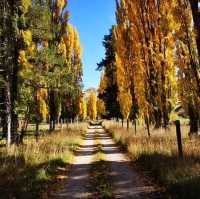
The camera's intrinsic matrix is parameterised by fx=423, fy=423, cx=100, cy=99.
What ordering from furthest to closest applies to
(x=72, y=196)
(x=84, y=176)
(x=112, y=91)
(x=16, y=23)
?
(x=112, y=91) < (x=16, y=23) < (x=84, y=176) < (x=72, y=196)

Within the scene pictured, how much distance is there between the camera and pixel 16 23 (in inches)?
810

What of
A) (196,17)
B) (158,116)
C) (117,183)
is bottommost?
(117,183)

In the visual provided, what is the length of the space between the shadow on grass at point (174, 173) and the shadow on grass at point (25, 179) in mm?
3110

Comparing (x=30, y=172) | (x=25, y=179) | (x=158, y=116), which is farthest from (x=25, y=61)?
(x=25, y=179)

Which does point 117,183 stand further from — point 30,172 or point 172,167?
point 30,172

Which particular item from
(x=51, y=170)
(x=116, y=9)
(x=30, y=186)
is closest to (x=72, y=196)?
(x=30, y=186)

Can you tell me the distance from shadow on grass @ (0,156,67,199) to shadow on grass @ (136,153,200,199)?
311cm

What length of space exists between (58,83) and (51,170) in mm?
9846

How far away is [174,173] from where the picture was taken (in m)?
11.0

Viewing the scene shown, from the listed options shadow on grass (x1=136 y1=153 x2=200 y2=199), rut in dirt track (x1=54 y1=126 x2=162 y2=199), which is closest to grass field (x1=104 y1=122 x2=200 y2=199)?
shadow on grass (x1=136 y1=153 x2=200 y2=199)

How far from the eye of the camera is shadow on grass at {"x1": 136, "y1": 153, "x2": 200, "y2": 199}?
9.10 meters

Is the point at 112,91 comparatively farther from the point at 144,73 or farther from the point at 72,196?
the point at 72,196

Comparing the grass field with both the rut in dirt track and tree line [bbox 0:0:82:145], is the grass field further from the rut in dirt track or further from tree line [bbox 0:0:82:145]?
tree line [bbox 0:0:82:145]

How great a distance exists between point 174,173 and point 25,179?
4.01 metres
